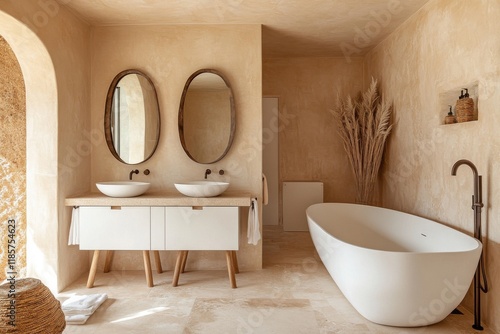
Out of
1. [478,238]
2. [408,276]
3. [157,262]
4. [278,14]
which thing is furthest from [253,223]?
[278,14]

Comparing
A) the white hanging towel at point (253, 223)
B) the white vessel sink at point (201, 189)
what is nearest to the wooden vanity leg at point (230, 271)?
the white hanging towel at point (253, 223)

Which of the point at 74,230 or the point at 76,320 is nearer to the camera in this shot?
the point at 76,320

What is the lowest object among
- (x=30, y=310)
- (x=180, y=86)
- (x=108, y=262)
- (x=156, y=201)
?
(x=108, y=262)

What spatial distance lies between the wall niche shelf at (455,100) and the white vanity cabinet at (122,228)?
8.35ft

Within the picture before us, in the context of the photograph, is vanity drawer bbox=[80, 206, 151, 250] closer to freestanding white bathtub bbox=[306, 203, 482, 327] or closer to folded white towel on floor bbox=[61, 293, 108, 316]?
folded white towel on floor bbox=[61, 293, 108, 316]

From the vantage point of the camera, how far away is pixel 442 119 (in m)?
3.08

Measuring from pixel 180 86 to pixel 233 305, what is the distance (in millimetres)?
2164

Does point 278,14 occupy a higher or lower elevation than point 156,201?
higher

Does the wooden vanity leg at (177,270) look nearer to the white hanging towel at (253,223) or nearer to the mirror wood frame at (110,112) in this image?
the white hanging towel at (253,223)

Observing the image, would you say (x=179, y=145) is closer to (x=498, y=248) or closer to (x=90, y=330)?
(x=90, y=330)

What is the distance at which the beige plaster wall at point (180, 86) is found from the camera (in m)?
3.63

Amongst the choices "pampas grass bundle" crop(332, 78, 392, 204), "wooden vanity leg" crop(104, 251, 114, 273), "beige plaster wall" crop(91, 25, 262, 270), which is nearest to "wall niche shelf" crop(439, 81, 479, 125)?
"pampas grass bundle" crop(332, 78, 392, 204)

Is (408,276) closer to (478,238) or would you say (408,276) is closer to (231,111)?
(478,238)

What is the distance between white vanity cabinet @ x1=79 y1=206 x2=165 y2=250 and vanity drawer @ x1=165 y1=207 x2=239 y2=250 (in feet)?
0.35
